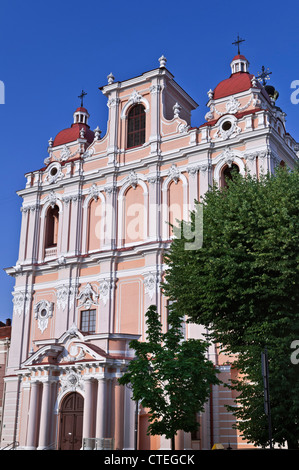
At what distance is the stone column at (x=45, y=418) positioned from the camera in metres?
31.3

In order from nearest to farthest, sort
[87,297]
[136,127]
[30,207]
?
[87,297]
[136,127]
[30,207]

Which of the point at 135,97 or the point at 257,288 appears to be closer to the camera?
the point at 257,288

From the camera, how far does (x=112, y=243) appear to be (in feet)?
122

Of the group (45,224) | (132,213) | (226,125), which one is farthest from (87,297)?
(226,125)

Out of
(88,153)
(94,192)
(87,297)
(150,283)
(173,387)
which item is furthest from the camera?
(88,153)

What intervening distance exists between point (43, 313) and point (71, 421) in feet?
30.5

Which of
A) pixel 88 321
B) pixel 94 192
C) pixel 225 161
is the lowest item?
pixel 88 321

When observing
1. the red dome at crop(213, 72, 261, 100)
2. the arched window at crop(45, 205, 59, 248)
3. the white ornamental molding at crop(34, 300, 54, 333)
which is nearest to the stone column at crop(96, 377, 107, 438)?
the white ornamental molding at crop(34, 300, 54, 333)

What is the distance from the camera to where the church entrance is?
31203 millimetres

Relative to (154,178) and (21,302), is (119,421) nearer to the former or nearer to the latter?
(21,302)

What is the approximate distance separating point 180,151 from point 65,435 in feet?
61.5

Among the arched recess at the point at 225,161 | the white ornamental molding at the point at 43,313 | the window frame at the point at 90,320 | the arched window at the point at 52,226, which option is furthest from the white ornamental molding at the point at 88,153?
the window frame at the point at 90,320

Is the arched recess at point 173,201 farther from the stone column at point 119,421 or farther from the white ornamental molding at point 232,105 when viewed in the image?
the stone column at point 119,421
